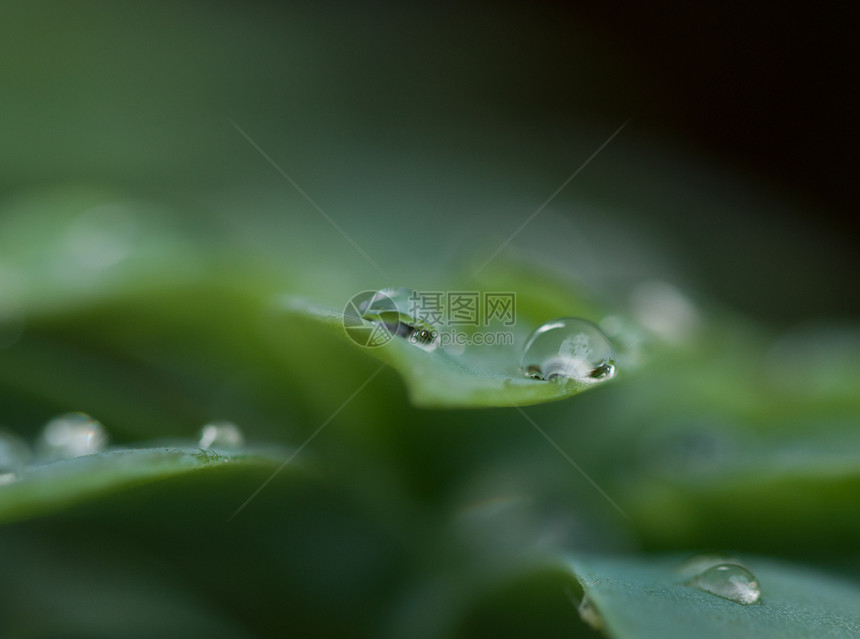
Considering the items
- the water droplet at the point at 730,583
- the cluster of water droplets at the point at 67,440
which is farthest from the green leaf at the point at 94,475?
the water droplet at the point at 730,583

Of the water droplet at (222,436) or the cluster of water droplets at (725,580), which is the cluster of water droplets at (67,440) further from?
the cluster of water droplets at (725,580)

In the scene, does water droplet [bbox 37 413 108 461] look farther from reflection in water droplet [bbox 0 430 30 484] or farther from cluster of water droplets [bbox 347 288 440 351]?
cluster of water droplets [bbox 347 288 440 351]

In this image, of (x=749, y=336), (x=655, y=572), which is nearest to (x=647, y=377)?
(x=655, y=572)

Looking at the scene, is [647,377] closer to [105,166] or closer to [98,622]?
[98,622]

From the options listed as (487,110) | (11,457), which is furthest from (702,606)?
(487,110)

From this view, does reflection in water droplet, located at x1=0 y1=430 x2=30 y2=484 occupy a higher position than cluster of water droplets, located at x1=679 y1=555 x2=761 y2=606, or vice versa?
reflection in water droplet, located at x1=0 y1=430 x2=30 y2=484

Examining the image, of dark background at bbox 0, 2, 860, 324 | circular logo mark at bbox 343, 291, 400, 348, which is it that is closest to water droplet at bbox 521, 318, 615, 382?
circular logo mark at bbox 343, 291, 400, 348
